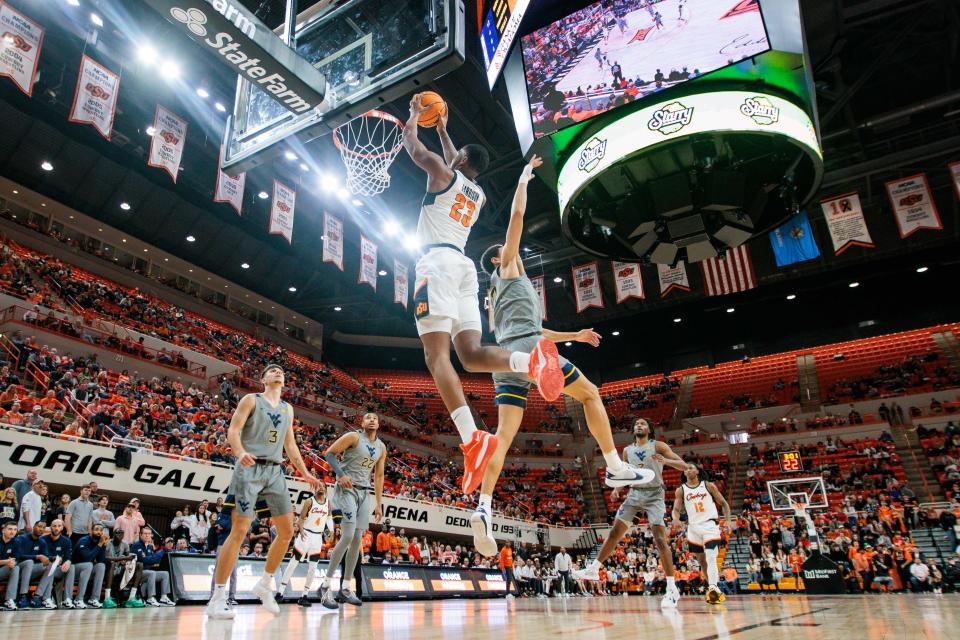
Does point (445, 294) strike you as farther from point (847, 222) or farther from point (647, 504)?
point (847, 222)

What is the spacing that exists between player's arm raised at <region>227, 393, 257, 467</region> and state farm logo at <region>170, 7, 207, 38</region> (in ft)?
9.02

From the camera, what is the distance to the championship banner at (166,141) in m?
13.2

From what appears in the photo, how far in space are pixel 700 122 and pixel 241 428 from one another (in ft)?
18.7

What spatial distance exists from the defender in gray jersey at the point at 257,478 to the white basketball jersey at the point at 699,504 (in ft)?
15.4

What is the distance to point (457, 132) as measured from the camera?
16.4 metres

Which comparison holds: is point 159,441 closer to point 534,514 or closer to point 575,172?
point 575,172

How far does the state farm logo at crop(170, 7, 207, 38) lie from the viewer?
171 inches

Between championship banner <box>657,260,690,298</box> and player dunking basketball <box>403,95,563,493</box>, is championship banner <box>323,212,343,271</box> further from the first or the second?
player dunking basketball <box>403,95,563,493</box>

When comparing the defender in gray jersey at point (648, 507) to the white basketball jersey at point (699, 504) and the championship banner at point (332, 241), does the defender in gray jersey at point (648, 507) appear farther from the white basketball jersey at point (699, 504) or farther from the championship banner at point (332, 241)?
the championship banner at point (332, 241)

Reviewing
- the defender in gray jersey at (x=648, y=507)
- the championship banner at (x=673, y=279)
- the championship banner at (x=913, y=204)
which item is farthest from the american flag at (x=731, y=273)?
the defender in gray jersey at (x=648, y=507)

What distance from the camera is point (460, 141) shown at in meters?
16.9

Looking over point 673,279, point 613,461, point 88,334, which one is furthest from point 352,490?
point 88,334

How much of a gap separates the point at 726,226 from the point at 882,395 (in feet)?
64.7

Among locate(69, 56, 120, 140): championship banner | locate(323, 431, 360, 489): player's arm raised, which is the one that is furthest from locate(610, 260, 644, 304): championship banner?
locate(69, 56, 120, 140): championship banner
